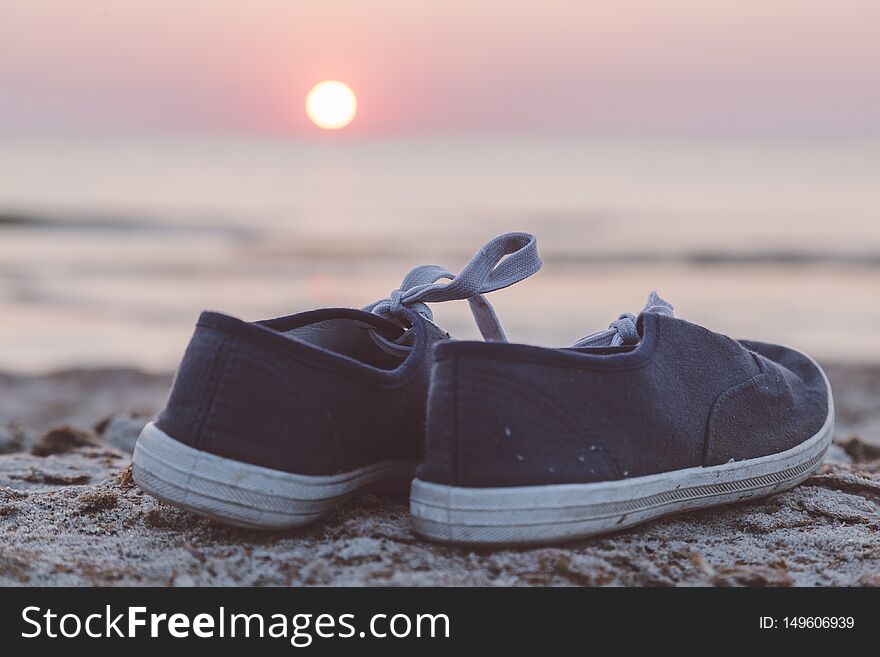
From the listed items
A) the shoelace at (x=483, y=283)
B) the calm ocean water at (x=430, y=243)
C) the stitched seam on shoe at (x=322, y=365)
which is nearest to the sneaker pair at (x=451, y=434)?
the stitched seam on shoe at (x=322, y=365)

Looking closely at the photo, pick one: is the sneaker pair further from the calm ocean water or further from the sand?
the calm ocean water

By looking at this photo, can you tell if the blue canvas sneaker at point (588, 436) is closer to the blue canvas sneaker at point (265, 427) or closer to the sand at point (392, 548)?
the sand at point (392, 548)

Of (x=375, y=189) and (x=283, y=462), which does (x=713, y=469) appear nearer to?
(x=283, y=462)

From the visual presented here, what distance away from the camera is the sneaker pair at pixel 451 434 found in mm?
1603

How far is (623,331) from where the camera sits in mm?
1954

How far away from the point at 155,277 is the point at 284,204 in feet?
37.3

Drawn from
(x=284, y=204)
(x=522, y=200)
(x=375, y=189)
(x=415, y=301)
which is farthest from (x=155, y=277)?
(x=375, y=189)

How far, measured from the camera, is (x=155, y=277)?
35.6 feet

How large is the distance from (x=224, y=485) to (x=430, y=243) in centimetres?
1384

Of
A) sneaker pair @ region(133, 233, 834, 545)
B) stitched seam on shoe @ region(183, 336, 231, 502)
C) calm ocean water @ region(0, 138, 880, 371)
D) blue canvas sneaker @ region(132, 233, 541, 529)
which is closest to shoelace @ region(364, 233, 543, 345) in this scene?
sneaker pair @ region(133, 233, 834, 545)

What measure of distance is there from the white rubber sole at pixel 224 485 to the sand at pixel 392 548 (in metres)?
0.07

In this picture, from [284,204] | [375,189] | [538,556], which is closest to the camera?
[538,556]

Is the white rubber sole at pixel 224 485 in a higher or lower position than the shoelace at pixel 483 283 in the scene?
lower

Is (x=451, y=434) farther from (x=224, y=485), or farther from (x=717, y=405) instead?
(x=717, y=405)
